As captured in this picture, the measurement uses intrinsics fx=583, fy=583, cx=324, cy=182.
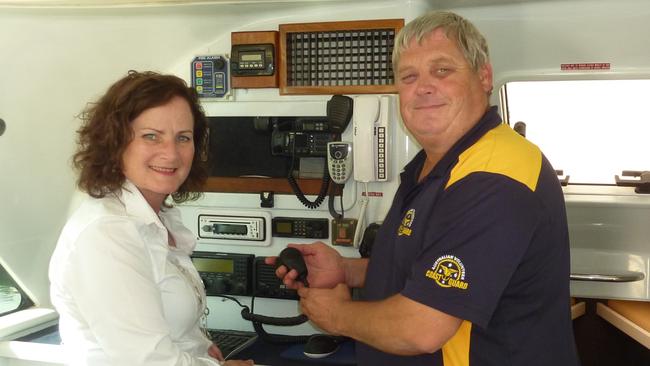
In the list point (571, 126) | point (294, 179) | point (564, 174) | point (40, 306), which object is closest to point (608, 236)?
point (564, 174)

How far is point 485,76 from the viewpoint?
170 centimetres

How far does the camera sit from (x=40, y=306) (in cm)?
282

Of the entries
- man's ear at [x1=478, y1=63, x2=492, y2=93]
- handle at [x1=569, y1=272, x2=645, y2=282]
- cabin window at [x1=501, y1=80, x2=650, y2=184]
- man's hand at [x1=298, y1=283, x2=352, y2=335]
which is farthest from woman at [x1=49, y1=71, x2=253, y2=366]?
cabin window at [x1=501, y1=80, x2=650, y2=184]

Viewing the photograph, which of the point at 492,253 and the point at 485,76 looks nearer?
the point at 492,253

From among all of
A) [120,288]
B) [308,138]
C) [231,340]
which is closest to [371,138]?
[308,138]

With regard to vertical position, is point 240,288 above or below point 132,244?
below

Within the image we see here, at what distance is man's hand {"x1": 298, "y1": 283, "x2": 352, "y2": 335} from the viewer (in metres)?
1.66

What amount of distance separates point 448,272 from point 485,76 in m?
0.64

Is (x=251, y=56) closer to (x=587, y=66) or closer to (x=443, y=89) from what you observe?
(x=443, y=89)

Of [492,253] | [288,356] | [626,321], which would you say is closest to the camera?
[492,253]

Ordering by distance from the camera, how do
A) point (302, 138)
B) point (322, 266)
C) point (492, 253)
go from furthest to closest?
point (302, 138) < point (322, 266) < point (492, 253)

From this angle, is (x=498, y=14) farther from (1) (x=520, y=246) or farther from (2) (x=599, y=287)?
(1) (x=520, y=246)

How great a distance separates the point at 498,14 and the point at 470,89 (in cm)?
105

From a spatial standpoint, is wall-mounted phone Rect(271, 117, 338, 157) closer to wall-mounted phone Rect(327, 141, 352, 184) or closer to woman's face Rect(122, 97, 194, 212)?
wall-mounted phone Rect(327, 141, 352, 184)
